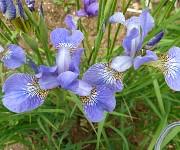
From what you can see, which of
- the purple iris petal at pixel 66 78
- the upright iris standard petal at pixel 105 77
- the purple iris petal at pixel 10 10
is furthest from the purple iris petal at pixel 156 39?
the purple iris petal at pixel 10 10

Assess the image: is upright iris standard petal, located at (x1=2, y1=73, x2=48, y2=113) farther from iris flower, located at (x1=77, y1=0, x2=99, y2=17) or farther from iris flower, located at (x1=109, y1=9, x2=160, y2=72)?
iris flower, located at (x1=77, y1=0, x2=99, y2=17)

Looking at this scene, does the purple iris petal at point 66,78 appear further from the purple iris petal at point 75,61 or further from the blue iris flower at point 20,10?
the blue iris flower at point 20,10

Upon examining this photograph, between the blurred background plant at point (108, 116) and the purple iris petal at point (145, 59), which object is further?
the blurred background plant at point (108, 116)

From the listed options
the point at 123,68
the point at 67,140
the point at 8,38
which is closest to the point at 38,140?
the point at 67,140

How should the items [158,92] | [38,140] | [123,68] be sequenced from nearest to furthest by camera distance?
[123,68]
[158,92]
[38,140]

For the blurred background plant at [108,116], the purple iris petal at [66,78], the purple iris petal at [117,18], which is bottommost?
the blurred background plant at [108,116]

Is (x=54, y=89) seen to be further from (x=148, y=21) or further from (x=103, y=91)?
(x=148, y=21)

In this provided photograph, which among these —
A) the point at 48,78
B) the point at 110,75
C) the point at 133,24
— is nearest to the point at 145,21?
the point at 133,24
